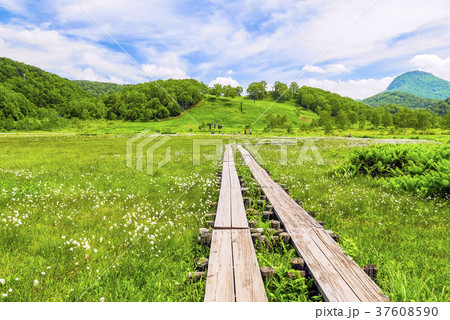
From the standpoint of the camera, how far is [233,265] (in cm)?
329

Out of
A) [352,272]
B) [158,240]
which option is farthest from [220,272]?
[158,240]

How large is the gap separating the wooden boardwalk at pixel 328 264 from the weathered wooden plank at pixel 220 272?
1090mm

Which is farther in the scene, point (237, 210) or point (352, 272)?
point (237, 210)

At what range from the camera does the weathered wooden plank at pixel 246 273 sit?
2.68 metres

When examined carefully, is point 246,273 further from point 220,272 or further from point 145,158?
point 145,158

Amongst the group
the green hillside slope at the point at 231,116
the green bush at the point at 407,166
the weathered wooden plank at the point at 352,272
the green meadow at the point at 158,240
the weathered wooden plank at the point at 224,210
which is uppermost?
the green hillside slope at the point at 231,116

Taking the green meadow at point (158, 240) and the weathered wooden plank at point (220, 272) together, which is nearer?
the weathered wooden plank at point (220, 272)

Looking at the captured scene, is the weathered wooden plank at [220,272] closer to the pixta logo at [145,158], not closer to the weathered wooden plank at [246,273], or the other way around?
the weathered wooden plank at [246,273]

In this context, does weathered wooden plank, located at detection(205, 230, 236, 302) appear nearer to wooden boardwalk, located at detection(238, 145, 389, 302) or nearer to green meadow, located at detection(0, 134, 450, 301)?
green meadow, located at detection(0, 134, 450, 301)

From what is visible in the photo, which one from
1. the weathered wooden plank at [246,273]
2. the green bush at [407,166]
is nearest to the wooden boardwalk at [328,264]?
the weathered wooden plank at [246,273]

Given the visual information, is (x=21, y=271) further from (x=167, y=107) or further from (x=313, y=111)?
(x=313, y=111)

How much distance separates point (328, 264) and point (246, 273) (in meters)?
1.19

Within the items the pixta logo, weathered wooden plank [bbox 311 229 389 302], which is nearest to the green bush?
weathered wooden plank [bbox 311 229 389 302]

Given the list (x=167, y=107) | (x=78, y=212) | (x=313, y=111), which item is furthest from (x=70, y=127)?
(x=313, y=111)
